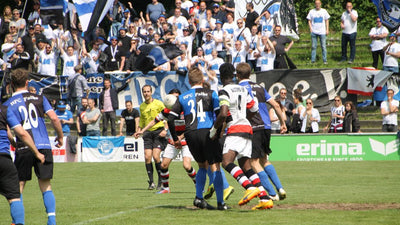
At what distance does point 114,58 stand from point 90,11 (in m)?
2.11

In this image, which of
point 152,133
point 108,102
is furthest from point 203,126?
point 108,102

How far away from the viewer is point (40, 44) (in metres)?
25.7

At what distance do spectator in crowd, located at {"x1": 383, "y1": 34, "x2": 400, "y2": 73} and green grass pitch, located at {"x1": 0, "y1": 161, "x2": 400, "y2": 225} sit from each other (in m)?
5.58

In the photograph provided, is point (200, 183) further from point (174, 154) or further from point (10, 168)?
point (10, 168)

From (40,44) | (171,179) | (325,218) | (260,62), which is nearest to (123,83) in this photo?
(40,44)

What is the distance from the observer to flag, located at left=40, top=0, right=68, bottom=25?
92.6 ft

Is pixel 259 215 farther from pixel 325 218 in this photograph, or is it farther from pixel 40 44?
pixel 40 44

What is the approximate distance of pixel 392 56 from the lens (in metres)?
23.9

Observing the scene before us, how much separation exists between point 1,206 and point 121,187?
3747mm

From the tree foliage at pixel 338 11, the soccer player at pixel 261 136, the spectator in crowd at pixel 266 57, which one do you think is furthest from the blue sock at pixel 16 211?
the tree foliage at pixel 338 11

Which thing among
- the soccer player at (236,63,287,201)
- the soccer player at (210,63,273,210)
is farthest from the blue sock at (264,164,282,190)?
the soccer player at (210,63,273,210)

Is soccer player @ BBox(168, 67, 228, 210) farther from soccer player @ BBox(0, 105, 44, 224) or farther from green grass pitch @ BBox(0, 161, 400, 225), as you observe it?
soccer player @ BBox(0, 105, 44, 224)

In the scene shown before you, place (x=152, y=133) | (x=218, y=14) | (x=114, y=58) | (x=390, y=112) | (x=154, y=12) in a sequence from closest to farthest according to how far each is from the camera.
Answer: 1. (x=152, y=133)
2. (x=390, y=112)
3. (x=114, y=58)
4. (x=218, y=14)
5. (x=154, y=12)

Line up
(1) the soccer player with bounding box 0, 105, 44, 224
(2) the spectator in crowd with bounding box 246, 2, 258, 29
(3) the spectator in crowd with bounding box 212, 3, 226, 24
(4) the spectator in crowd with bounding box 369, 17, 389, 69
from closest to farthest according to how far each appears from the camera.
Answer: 1. (1) the soccer player with bounding box 0, 105, 44, 224
2. (4) the spectator in crowd with bounding box 369, 17, 389, 69
3. (2) the spectator in crowd with bounding box 246, 2, 258, 29
4. (3) the spectator in crowd with bounding box 212, 3, 226, 24
